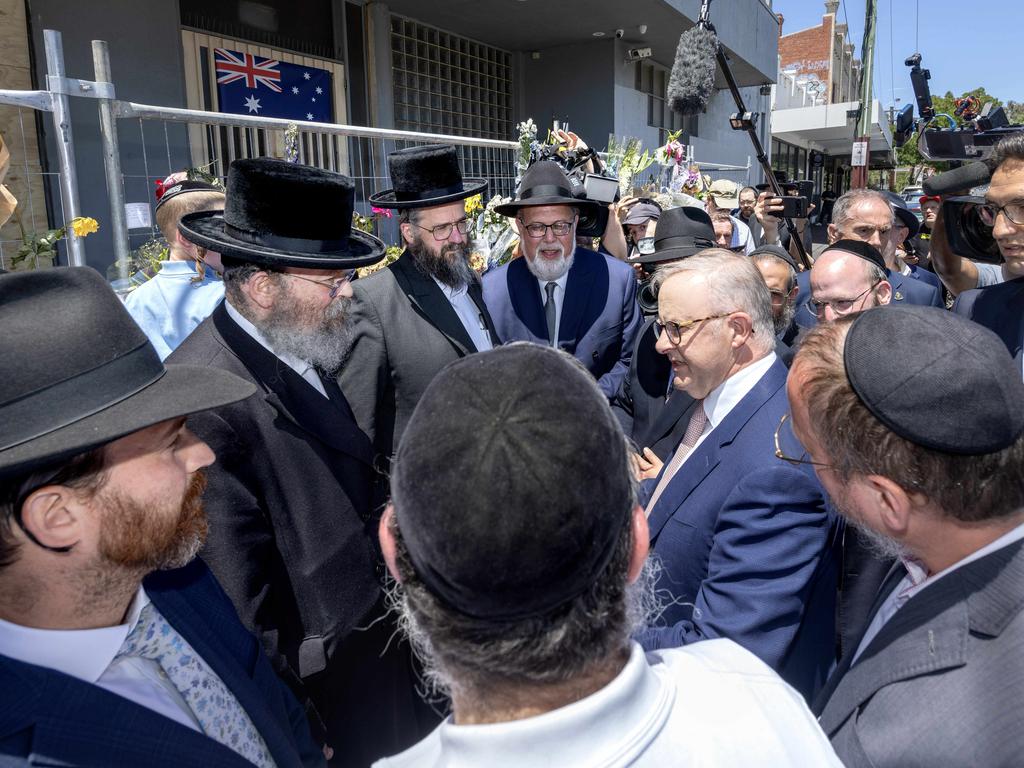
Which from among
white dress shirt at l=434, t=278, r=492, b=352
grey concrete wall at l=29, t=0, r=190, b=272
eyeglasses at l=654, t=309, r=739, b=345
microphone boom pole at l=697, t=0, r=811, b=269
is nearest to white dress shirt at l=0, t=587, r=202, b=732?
eyeglasses at l=654, t=309, r=739, b=345

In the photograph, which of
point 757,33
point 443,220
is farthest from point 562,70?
point 443,220

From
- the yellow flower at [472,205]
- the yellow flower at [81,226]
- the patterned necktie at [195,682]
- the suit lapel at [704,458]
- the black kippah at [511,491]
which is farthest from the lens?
the yellow flower at [472,205]

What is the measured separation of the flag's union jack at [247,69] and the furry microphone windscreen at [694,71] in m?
5.06

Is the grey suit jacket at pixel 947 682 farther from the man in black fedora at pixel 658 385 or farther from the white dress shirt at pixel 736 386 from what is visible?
the man in black fedora at pixel 658 385

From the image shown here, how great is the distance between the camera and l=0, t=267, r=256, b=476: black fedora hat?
106 cm

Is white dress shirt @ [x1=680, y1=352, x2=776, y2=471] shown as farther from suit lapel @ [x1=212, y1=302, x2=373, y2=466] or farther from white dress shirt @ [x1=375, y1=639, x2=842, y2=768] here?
white dress shirt @ [x1=375, y1=639, x2=842, y2=768]

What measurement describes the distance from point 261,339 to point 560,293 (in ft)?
7.43

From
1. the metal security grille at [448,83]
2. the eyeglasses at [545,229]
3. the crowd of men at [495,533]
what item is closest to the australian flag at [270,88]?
the metal security grille at [448,83]

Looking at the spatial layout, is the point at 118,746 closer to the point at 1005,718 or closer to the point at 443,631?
the point at 443,631

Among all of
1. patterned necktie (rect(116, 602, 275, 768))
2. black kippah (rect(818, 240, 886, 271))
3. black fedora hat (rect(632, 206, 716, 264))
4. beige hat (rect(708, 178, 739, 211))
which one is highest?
beige hat (rect(708, 178, 739, 211))

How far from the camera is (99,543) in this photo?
120 centimetres

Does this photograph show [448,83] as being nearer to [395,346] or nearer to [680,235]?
[680,235]

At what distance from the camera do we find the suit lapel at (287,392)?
1970 millimetres

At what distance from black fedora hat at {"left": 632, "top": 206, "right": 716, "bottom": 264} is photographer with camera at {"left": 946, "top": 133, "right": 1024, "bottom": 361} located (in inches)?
47.6
